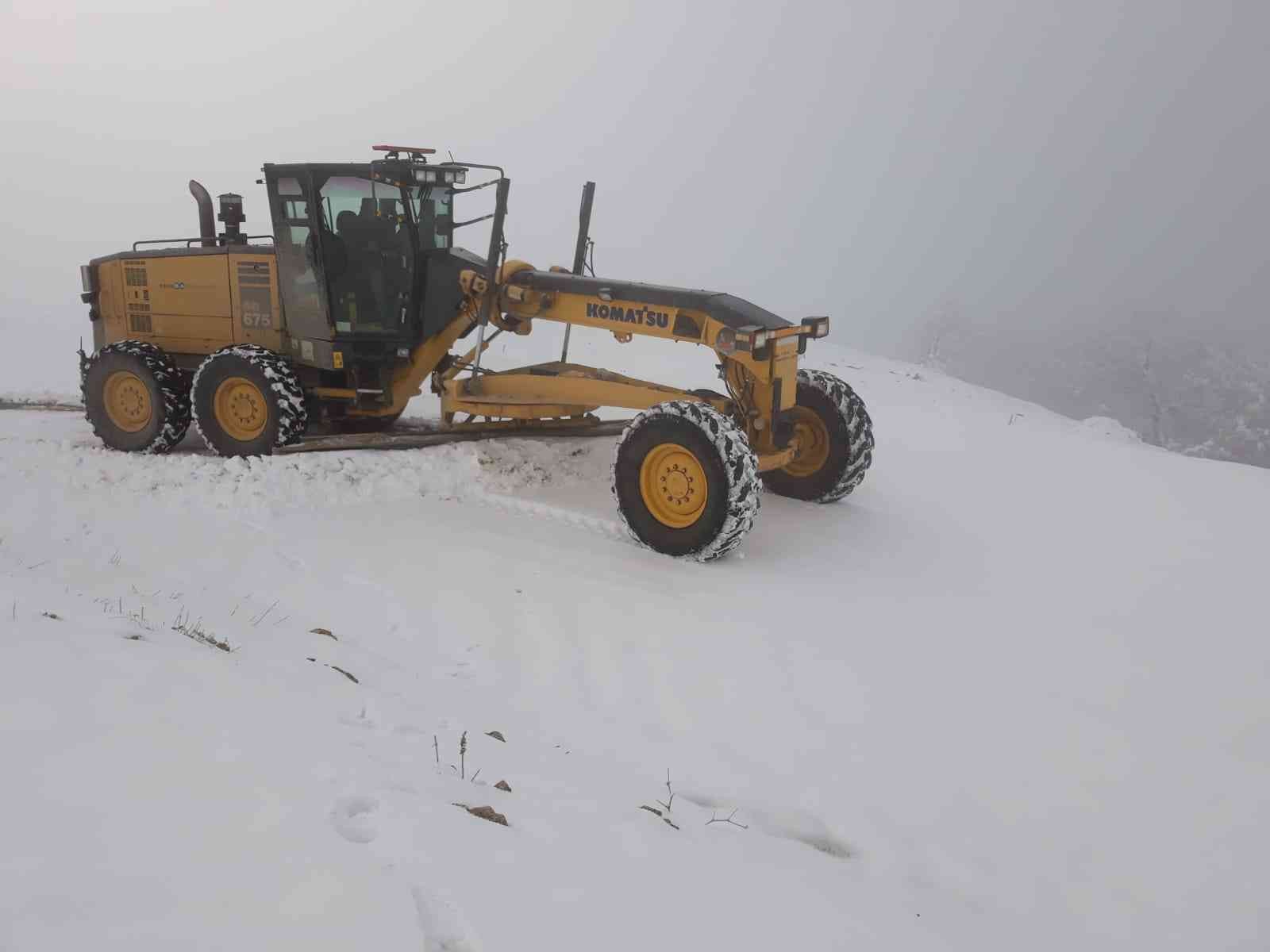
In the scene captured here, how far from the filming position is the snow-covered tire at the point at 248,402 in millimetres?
7664

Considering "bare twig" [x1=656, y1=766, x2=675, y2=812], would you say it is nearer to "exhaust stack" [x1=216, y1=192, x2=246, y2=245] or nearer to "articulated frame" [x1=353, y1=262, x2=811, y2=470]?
"articulated frame" [x1=353, y1=262, x2=811, y2=470]

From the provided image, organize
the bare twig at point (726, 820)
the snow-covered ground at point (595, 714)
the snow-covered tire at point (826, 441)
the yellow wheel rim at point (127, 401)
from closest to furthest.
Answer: the snow-covered ground at point (595, 714) → the bare twig at point (726, 820) → the snow-covered tire at point (826, 441) → the yellow wheel rim at point (127, 401)

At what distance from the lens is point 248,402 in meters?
7.88

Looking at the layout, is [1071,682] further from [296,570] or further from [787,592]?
[296,570]

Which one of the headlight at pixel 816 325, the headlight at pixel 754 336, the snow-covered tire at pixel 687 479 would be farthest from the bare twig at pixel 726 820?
the headlight at pixel 816 325

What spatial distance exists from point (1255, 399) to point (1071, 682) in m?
40.2

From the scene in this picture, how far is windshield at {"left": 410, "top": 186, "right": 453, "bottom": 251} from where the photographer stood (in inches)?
300

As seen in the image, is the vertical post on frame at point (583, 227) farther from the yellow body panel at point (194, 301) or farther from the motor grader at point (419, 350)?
the yellow body panel at point (194, 301)

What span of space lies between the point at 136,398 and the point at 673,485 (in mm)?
5295

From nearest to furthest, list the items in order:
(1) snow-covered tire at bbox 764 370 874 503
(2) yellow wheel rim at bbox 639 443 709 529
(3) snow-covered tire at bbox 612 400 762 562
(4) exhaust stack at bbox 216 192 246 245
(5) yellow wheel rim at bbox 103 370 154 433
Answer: (3) snow-covered tire at bbox 612 400 762 562, (2) yellow wheel rim at bbox 639 443 709 529, (1) snow-covered tire at bbox 764 370 874 503, (5) yellow wheel rim at bbox 103 370 154 433, (4) exhaust stack at bbox 216 192 246 245

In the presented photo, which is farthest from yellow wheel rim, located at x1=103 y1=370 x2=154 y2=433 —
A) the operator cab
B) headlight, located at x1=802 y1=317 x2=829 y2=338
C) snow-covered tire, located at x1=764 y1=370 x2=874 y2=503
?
headlight, located at x1=802 y1=317 x2=829 y2=338

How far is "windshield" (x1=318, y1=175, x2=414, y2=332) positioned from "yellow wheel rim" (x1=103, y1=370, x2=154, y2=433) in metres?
2.02

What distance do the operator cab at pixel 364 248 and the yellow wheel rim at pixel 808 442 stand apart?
3.03 meters

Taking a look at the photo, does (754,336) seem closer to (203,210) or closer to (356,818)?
(356,818)
